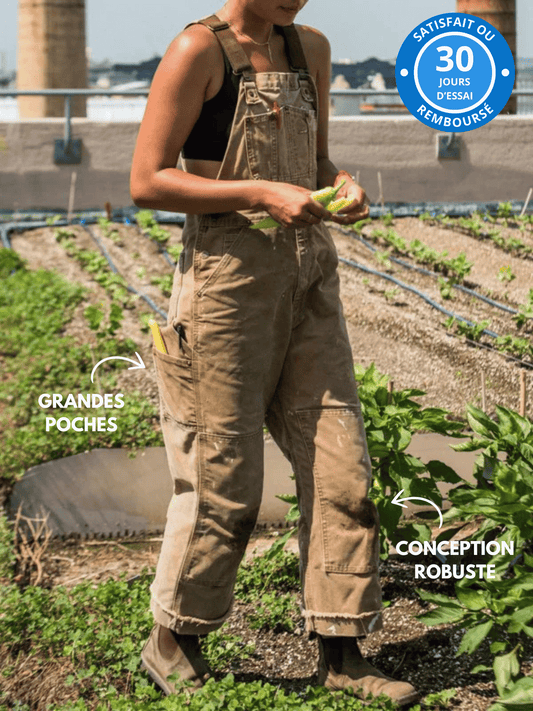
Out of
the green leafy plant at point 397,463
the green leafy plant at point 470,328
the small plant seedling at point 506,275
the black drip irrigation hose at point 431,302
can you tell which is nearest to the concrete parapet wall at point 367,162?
the black drip irrigation hose at point 431,302

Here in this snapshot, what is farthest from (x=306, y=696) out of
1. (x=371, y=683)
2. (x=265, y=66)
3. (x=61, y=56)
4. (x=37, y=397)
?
(x=61, y=56)

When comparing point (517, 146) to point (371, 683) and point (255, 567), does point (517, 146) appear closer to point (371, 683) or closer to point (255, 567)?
point (255, 567)

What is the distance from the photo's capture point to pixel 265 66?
257 cm

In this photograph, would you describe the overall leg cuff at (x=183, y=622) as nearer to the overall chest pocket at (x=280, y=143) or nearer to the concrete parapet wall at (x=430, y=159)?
the overall chest pocket at (x=280, y=143)

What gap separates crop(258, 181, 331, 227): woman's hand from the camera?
240cm

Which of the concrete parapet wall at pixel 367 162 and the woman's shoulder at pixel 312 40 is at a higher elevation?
the woman's shoulder at pixel 312 40

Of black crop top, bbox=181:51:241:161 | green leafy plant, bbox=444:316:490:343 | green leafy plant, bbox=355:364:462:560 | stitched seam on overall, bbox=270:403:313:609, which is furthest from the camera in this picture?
green leafy plant, bbox=444:316:490:343

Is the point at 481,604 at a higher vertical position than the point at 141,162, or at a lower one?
lower

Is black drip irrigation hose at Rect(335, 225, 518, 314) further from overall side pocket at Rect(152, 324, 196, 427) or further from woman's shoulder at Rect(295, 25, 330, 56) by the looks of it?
overall side pocket at Rect(152, 324, 196, 427)

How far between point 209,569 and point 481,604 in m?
0.69

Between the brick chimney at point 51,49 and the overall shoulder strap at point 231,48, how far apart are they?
14341 mm

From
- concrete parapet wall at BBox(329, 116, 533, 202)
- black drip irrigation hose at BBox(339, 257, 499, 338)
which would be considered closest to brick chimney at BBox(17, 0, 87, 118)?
concrete parapet wall at BBox(329, 116, 533, 202)

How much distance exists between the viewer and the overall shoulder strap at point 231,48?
2488 mm

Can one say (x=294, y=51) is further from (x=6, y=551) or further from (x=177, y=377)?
(x=6, y=551)
